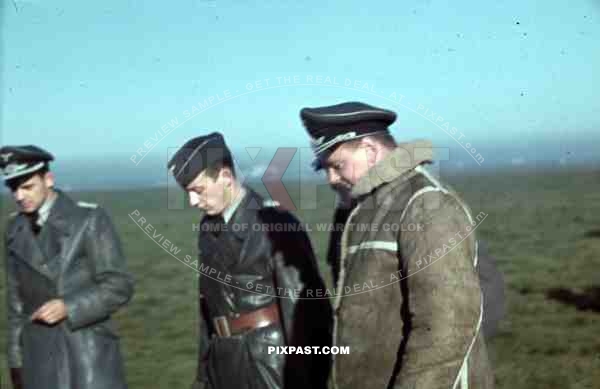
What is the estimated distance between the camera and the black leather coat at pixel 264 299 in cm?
312

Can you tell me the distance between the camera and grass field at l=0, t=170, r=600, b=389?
19.7 ft

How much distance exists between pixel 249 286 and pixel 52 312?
3.45 feet

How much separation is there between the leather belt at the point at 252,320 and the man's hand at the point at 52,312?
0.86 metres

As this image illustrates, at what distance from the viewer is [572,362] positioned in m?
6.00

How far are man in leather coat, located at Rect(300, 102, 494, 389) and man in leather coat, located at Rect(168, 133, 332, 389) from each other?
0.92 m

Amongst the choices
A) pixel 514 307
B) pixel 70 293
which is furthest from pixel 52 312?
pixel 514 307

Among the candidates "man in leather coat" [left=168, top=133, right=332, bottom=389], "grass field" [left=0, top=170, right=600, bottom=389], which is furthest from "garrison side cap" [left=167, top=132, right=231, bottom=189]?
"grass field" [left=0, top=170, right=600, bottom=389]

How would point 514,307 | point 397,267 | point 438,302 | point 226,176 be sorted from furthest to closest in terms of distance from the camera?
point 514,307 < point 226,176 < point 397,267 < point 438,302

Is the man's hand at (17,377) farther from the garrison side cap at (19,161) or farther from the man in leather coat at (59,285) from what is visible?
the garrison side cap at (19,161)

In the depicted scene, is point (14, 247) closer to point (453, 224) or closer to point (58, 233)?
point (58, 233)

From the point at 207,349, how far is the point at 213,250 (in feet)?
1.66

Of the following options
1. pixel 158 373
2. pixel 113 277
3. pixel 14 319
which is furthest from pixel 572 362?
pixel 14 319

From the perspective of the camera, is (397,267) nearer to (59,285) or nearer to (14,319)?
(59,285)

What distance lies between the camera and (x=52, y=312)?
339 cm
